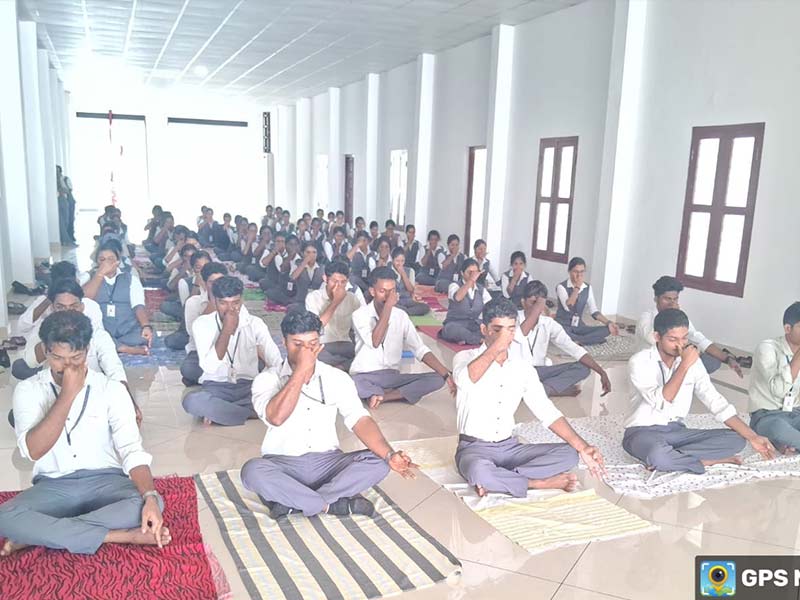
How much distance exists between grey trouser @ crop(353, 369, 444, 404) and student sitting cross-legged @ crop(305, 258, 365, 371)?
0.53m

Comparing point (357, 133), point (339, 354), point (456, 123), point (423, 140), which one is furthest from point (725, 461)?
point (357, 133)

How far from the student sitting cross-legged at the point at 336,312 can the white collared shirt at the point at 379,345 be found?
37 centimetres

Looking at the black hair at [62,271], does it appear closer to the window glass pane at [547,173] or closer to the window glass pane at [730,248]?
the window glass pane at [730,248]

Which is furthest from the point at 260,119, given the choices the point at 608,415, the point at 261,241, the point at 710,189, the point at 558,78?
the point at 608,415

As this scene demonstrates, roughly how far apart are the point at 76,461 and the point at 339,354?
9.86ft

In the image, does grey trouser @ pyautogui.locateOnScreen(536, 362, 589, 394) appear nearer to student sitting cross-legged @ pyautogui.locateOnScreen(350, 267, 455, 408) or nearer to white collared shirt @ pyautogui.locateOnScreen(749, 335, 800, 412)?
student sitting cross-legged @ pyautogui.locateOnScreen(350, 267, 455, 408)

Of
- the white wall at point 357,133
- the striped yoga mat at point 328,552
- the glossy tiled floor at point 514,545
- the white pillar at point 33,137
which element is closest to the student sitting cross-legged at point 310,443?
the striped yoga mat at point 328,552

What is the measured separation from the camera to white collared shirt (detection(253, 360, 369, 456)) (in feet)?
11.2

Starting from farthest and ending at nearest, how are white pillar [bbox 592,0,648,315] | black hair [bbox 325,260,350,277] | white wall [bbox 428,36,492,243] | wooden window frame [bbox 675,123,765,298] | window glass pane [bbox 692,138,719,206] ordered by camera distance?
white wall [bbox 428,36,492,243] → white pillar [bbox 592,0,648,315] → window glass pane [bbox 692,138,719,206] → wooden window frame [bbox 675,123,765,298] → black hair [bbox 325,260,350,277]

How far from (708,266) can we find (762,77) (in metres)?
1.95

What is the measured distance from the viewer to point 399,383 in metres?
5.42

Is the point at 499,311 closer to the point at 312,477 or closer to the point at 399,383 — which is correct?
the point at 312,477

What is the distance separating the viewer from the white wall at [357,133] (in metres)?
16.4

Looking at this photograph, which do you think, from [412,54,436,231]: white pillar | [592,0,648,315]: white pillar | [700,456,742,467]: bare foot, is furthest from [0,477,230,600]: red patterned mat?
[412,54,436,231]: white pillar
